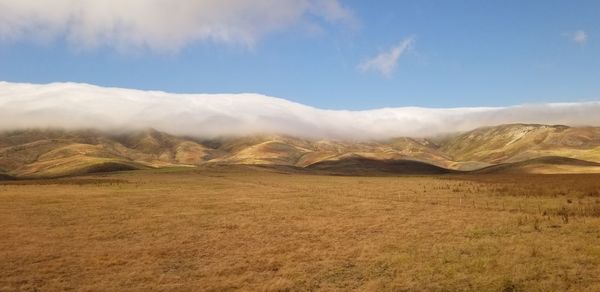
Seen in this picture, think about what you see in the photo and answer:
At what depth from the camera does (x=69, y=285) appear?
1994 centimetres

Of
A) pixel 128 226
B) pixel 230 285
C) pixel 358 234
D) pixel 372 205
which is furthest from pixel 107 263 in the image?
pixel 372 205

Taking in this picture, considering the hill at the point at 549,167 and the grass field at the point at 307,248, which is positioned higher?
the hill at the point at 549,167

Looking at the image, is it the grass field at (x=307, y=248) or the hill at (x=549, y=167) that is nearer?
the grass field at (x=307, y=248)

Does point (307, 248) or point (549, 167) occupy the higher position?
point (549, 167)

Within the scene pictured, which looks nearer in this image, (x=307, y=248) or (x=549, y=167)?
(x=307, y=248)

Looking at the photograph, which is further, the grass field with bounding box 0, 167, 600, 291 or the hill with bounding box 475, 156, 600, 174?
the hill with bounding box 475, 156, 600, 174

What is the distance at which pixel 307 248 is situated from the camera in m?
26.8

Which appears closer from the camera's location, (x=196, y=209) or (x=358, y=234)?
(x=358, y=234)

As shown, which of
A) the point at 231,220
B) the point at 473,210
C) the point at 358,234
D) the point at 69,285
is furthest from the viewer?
the point at 473,210

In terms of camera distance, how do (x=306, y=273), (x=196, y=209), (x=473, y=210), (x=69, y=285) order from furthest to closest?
1. (x=196, y=209)
2. (x=473, y=210)
3. (x=306, y=273)
4. (x=69, y=285)

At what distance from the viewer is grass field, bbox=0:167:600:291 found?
20.0 m

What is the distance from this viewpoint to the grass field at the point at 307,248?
20.0 meters

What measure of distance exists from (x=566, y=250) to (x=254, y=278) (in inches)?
618

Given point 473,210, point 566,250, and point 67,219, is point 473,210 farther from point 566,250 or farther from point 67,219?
point 67,219
